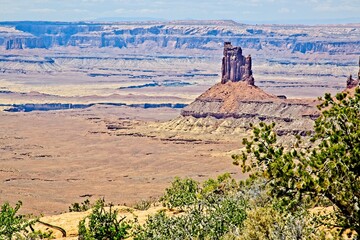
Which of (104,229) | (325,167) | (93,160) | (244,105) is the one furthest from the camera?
(244,105)

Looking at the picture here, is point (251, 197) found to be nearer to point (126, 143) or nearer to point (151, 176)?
point (151, 176)

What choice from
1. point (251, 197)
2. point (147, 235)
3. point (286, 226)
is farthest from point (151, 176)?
point (286, 226)

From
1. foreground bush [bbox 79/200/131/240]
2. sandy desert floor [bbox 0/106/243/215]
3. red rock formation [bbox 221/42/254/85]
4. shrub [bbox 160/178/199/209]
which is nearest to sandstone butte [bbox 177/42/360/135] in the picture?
red rock formation [bbox 221/42/254/85]

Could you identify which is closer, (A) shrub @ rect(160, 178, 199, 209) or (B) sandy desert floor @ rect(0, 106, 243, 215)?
(A) shrub @ rect(160, 178, 199, 209)

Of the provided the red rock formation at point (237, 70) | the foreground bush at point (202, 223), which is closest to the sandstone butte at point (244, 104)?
→ the red rock formation at point (237, 70)

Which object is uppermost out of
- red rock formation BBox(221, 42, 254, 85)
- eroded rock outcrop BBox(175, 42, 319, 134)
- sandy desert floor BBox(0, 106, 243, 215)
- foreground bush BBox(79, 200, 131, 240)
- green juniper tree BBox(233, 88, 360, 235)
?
green juniper tree BBox(233, 88, 360, 235)

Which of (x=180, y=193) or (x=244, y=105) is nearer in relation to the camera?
(x=180, y=193)

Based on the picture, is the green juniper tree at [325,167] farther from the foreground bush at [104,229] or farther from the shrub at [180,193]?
the shrub at [180,193]

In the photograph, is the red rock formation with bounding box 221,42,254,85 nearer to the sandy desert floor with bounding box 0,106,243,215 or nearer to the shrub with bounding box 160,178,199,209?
the sandy desert floor with bounding box 0,106,243,215

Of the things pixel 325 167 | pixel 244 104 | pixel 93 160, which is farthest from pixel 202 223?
pixel 244 104

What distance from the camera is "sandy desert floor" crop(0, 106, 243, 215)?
7838cm

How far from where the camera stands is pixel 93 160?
10700 cm

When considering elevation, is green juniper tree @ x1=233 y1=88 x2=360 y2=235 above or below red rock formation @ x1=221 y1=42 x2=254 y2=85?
above

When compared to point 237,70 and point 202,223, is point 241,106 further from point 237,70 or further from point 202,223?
point 202,223
